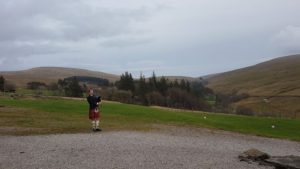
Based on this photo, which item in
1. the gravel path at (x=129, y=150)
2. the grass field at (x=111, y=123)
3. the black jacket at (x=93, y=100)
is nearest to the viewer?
the gravel path at (x=129, y=150)

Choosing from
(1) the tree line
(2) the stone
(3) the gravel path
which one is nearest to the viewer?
(3) the gravel path

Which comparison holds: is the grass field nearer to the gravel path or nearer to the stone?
the gravel path

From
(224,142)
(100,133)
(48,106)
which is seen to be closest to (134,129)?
(100,133)

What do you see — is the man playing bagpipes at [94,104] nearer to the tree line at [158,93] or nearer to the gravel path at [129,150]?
the gravel path at [129,150]

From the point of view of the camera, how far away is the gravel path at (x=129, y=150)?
55.3 feet

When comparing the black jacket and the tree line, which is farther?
the tree line

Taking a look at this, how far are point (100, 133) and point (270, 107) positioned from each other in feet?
503

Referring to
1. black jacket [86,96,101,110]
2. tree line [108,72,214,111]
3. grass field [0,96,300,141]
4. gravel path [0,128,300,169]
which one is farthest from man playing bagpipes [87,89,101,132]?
tree line [108,72,214,111]

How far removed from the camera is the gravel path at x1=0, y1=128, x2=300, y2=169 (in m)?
16.9

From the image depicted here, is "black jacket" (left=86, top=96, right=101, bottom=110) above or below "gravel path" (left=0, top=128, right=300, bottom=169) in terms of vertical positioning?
above

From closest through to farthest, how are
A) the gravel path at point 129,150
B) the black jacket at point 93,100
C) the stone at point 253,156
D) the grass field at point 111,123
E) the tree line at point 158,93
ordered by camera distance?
1. the gravel path at point 129,150
2. the stone at point 253,156
3. the black jacket at point 93,100
4. the grass field at point 111,123
5. the tree line at point 158,93

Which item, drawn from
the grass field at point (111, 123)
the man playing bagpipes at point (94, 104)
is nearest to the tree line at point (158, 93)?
the grass field at point (111, 123)

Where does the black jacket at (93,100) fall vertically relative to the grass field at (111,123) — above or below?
above

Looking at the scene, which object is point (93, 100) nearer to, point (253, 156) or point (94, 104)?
point (94, 104)
